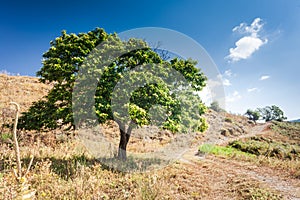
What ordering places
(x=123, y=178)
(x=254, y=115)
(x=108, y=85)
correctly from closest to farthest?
(x=123, y=178) < (x=108, y=85) < (x=254, y=115)

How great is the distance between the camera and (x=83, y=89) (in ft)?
22.4

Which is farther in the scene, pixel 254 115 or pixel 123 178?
pixel 254 115

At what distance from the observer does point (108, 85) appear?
6.77 meters

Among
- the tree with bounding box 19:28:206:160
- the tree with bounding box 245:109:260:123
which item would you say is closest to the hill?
the tree with bounding box 19:28:206:160

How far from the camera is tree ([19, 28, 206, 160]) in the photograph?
673 cm

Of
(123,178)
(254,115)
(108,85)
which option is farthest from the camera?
(254,115)

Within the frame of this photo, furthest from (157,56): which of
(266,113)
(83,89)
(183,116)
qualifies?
(266,113)

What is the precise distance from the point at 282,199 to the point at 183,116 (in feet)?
13.6

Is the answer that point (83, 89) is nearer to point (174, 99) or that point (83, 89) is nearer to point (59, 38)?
point (59, 38)

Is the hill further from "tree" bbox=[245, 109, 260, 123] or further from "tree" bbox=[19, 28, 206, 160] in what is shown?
"tree" bbox=[245, 109, 260, 123]

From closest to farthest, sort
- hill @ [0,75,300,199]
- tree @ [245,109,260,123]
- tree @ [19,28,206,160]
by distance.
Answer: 1. hill @ [0,75,300,199]
2. tree @ [19,28,206,160]
3. tree @ [245,109,260,123]

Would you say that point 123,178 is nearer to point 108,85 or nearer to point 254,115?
point 108,85

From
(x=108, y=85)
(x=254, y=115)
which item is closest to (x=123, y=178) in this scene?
(x=108, y=85)

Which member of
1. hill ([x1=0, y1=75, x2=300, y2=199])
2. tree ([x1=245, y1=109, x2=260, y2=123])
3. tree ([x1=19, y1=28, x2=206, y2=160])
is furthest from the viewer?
tree ([x1=245, y1=109, x2=260, y2=123])
